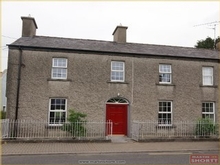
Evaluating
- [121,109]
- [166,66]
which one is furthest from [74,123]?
[166,66]

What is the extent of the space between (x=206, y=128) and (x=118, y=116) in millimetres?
6377

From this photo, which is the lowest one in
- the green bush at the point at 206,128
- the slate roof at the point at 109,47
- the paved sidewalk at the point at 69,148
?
the paved sidewalk at the point at 69,148

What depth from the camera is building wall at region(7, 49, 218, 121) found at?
51.1ft

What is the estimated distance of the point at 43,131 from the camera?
50.0ft

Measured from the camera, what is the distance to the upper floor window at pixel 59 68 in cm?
1622

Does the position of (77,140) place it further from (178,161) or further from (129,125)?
(178,161)

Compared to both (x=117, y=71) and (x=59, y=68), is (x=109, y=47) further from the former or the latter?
(x=59, y=68)

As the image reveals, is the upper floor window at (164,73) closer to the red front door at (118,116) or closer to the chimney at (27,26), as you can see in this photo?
the red front door at (118,116)

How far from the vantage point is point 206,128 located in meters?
16.4

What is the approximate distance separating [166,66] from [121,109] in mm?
4962

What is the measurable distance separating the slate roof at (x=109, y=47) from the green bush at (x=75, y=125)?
4.83 metres

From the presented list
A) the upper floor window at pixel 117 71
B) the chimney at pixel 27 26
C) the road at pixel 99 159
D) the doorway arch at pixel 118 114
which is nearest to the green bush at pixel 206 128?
the doorway arch at pixel 118 114

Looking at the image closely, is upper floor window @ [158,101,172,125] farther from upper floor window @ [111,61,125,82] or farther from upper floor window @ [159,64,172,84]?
upper floor window @ [111,61,125,82]

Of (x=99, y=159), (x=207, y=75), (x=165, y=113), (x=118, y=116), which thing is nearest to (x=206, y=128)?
(x=165, y=113)
